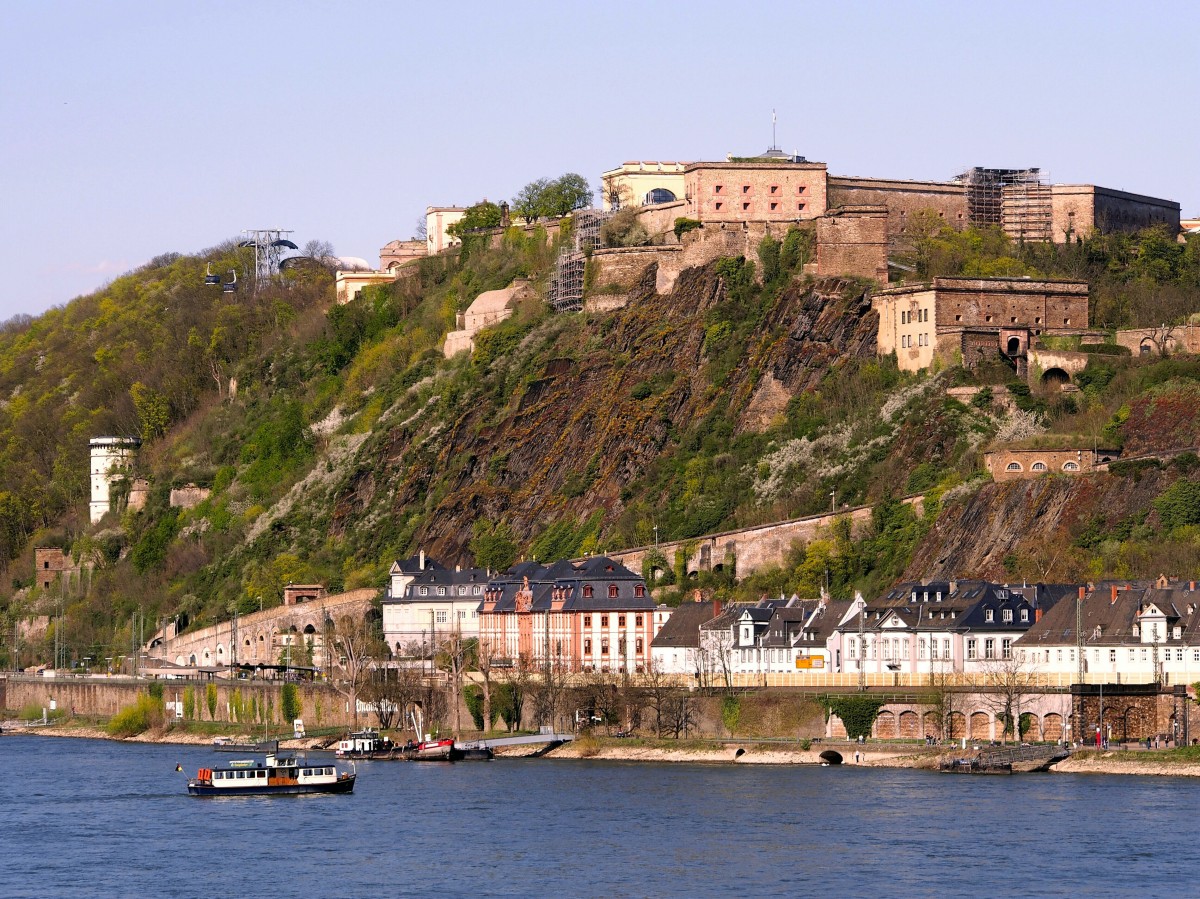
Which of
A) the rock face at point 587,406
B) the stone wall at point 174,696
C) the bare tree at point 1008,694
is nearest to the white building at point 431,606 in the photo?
the stone wall at point 174,696

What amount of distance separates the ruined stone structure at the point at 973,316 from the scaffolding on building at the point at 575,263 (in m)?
25.0

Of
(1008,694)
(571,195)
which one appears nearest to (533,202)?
(571,195)

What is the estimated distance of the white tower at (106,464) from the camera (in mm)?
154875

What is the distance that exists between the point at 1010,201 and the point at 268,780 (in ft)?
199

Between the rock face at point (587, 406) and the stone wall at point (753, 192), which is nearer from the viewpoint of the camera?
the rock face at point (587, 406)

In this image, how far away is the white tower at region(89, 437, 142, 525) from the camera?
154875 millimetres

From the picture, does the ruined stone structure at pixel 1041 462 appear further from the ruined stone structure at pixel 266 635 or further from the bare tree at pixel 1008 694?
the ruined stone structure at pixel 266 635

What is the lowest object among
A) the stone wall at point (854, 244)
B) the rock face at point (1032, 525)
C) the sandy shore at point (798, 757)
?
the sandy shore at point (798, 757)

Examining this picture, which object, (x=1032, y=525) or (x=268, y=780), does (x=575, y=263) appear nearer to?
(x=1032, y=525)

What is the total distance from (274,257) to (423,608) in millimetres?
72812

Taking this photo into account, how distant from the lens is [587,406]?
394ft

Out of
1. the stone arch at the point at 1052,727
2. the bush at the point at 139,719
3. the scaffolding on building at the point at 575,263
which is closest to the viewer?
the stone arch at the point at 1052,727

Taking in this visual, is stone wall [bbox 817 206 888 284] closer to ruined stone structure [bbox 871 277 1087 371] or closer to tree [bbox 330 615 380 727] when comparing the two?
ruined stone structure [bbox 871 277 1087 371]

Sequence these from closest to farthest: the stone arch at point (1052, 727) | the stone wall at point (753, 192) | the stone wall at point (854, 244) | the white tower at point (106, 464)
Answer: the stone arch at point (1052, 727), the stone wall at point (854, 244), the stone wall at point (753, 192), the white tower at point (106, 464)
